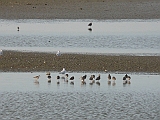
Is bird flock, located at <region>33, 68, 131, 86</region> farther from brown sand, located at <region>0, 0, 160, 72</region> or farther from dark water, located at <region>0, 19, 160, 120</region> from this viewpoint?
brown sand, located at <region>0, 0, 160, 72</region>

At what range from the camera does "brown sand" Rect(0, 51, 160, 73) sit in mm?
20130

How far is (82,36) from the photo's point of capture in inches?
1107

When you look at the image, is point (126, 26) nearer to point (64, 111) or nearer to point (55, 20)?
point (55, 20)

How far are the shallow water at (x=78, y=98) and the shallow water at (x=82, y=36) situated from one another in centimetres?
488

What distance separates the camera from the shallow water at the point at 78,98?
14.5 m
